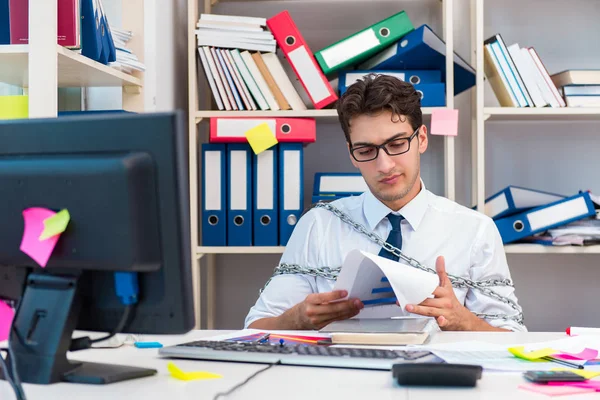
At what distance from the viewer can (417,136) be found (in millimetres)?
1927

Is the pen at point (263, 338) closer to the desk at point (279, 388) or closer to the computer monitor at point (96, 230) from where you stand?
the desk at point (279, 388)

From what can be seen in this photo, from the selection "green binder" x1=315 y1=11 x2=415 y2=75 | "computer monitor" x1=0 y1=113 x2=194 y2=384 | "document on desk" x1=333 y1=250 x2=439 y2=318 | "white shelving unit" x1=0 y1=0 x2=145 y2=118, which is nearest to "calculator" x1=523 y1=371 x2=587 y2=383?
"document on desk" x1=333 y1=250 x2=439 y2=318

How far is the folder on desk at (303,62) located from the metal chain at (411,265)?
1.90 feet

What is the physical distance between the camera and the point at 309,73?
245 centimetres

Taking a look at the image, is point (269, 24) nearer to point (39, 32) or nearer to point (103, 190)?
point (39, 32)

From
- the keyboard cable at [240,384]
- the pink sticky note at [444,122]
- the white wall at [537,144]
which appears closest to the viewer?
the keyboard cable at [240,384]

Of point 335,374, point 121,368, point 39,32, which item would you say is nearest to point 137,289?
point 121,368

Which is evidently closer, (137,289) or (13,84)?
(137,289)

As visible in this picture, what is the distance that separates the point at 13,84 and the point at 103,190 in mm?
1341

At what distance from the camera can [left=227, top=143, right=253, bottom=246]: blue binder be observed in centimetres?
245

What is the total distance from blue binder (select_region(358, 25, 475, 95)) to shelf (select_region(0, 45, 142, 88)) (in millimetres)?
835

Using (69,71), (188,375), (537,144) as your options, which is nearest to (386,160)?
(69,71)

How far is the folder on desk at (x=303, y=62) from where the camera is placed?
2.45m

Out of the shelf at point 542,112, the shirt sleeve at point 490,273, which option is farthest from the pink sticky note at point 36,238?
the shelf at point 542,112
